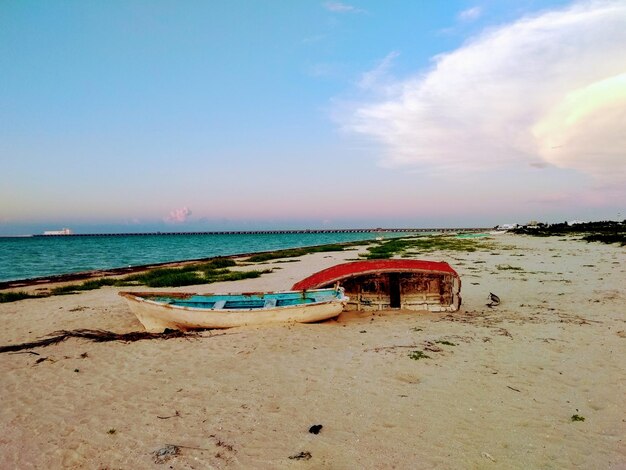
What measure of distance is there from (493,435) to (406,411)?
1.27 m

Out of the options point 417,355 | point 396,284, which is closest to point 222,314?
point 417,355

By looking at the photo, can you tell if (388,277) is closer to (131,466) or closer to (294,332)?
(294,332)

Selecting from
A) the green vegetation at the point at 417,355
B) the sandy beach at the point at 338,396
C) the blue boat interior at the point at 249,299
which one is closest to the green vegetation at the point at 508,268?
the sandy beach at the point at 338,396

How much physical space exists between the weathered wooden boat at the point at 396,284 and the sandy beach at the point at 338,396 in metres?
1.02

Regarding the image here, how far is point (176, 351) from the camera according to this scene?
32.0 ft

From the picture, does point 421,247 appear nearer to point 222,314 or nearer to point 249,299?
point 249,299

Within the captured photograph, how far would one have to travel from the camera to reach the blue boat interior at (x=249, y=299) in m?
12.8

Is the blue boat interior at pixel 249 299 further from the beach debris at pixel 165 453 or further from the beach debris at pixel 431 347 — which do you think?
the beach debris at pixel 165 453

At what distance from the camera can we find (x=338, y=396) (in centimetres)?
691

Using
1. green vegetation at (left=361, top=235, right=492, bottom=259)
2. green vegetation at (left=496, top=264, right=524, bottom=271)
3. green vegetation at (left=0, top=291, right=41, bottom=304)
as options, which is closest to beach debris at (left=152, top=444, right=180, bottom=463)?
green vegetation at (left=0, top=291, right=41, bottom=304)

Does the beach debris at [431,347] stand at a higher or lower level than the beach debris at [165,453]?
higher

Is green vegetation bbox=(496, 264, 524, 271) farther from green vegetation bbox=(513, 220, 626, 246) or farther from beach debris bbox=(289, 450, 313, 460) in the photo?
beach debris bbox=(289, 450, 313, 460)

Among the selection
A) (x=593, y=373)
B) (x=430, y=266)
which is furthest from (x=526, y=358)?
(x=430, y=266)

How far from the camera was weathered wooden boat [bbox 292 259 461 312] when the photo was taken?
43.3ft
